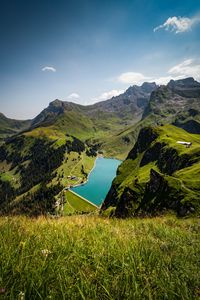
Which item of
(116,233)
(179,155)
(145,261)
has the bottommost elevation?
(179,155)

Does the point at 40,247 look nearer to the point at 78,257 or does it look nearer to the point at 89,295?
the point at 78,257

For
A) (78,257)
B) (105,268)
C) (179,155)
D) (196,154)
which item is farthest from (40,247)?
(179,155)

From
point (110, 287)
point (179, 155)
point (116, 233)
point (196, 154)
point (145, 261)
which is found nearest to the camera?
point (110, 287)

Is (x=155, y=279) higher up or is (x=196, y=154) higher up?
(x=155, y=279)

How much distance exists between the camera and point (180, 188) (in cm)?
5794

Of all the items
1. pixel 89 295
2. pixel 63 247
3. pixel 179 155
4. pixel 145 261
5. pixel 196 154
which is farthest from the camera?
pixel 179 155

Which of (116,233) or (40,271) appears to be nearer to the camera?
(40,271)

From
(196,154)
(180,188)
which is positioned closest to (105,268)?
(180,188)

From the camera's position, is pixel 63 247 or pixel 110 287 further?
pixel 63 247

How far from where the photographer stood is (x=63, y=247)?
4.59 m

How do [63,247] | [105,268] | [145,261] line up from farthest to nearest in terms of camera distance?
[63,247] < [145,261] < [105,268]

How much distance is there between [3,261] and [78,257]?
125 centimetres

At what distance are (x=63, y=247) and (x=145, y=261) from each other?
1.49 meters

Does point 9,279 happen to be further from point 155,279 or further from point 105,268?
point 155,279
